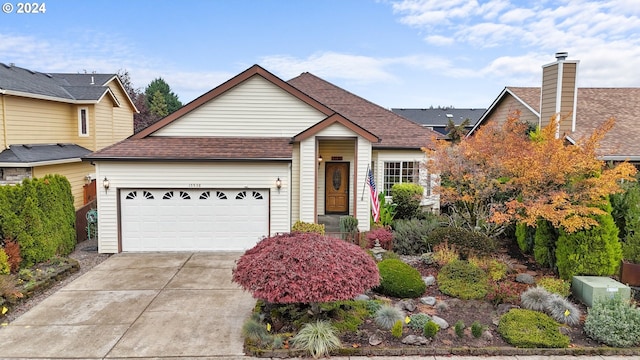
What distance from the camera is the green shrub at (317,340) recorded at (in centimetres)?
669

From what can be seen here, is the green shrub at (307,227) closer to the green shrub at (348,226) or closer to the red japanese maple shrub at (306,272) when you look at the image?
the green shrub at (348,226)

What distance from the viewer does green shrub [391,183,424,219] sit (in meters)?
15.3

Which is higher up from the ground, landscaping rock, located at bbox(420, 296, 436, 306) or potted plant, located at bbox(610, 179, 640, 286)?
potted plant, located at bbox(610, 179, 640, 286)

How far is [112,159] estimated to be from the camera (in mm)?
13016

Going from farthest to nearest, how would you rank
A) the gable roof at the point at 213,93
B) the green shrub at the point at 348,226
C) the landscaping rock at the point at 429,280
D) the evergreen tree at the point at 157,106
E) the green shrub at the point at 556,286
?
the evergreen tree at the point at 157,106
the gable roof at the point at 213,93
the green shrub at the point at 348,226
the landscaping rock at the point at 429,280
the green shrub at the point at 556,286

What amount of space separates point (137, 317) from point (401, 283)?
5369 millimetres

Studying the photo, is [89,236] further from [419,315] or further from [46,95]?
[419,315]

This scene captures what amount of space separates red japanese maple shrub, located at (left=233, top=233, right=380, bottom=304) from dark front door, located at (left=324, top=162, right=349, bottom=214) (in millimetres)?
8842

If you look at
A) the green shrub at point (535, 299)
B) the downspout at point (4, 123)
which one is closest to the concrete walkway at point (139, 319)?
the green shrub at point (535, 299)

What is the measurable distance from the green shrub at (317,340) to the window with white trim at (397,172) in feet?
31.8

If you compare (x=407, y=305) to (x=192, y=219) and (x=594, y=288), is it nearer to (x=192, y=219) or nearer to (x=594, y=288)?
(x=594, y=288)

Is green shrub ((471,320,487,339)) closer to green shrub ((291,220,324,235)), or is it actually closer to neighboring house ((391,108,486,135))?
green shrub ((291,220,324,235))

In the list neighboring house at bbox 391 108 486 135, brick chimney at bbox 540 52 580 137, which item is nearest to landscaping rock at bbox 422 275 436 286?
brick chimney at bbox 540 52 580 137

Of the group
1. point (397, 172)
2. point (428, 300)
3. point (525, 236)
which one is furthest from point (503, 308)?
point (397, 172)
